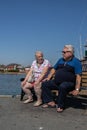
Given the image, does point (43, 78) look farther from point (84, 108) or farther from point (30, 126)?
point (30, 126)

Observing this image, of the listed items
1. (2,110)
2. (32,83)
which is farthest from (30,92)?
(2,110)

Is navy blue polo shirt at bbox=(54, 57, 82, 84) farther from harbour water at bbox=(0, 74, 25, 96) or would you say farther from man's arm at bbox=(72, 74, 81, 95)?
harbour water at bbox=(0, 74, 25, 96)

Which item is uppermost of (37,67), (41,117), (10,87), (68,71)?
(37,67)

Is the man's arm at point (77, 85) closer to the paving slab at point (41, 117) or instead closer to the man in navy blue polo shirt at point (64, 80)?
the man in navy blue polo shirt at point (64, 80)

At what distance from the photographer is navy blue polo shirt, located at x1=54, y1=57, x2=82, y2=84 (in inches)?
351

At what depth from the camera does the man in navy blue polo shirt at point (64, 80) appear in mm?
8711

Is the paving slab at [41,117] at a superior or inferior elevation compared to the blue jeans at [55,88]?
inferior

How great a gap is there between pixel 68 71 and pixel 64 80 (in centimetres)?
24

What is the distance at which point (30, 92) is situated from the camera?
10.0m

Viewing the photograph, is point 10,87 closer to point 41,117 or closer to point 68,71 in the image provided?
point 68,71

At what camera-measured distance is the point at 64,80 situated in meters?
8.98

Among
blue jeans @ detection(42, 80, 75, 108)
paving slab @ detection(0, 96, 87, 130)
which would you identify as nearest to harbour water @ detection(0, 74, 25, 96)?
paving slab @ detection(0, 96, 87, 130)

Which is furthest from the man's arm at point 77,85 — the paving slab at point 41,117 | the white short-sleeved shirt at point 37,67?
the white short-sleeved shirt at point 37,67

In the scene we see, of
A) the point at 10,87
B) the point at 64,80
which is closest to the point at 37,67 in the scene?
the point at 64,80
